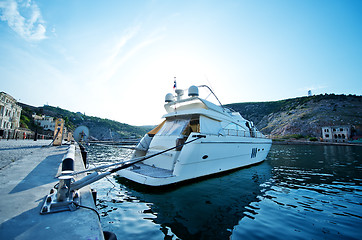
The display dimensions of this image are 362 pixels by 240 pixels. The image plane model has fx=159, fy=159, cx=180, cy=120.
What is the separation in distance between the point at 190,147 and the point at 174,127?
2691 millimetres

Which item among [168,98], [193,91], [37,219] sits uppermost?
[193,91]

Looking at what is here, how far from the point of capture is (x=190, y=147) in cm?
692

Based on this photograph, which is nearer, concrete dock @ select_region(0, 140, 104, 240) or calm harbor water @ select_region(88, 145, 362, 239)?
concrete dock @ select_region(0, 140, 104, 240)

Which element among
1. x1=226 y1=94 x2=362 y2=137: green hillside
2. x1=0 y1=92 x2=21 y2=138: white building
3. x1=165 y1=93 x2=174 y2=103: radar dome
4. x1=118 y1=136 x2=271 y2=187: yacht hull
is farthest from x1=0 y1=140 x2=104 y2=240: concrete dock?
x1=226 y1=94 x2=362 y2=137: green hillside

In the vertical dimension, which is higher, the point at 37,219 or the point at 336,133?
the point at 336,133

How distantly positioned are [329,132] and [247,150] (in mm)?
62078

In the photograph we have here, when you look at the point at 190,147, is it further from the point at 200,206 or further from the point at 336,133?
the point at 336,133

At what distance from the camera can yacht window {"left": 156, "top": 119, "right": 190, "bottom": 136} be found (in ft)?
29.2

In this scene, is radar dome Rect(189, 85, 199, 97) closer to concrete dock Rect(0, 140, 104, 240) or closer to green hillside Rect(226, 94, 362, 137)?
concrete dock Rect(0, 140, 104, 240)

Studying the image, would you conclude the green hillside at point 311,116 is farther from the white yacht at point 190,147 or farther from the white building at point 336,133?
the white yacht at point 190,147

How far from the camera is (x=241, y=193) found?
6.31 m

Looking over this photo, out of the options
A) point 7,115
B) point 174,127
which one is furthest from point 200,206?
point 7,115

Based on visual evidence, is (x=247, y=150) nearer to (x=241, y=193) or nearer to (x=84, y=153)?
(x=241, y=193)

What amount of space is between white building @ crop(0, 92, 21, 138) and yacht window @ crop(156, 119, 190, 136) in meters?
37.0
